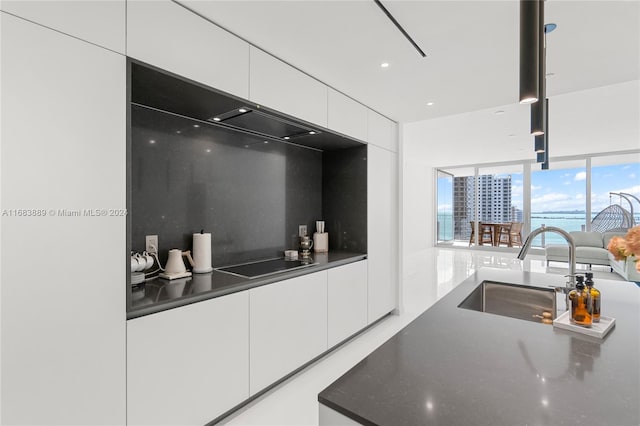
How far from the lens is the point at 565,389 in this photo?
Result: 30.1 inches

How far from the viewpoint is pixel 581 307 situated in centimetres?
115

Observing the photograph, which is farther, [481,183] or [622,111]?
[481,183]

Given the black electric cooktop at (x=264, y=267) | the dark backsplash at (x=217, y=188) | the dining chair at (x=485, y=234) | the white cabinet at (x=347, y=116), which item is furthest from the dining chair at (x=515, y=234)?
the black electric cooktop at (x=264, y=267)

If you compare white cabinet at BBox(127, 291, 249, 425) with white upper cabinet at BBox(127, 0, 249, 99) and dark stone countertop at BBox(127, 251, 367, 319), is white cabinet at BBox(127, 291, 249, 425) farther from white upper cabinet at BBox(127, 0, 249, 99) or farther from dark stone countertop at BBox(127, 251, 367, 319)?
white upper cabinet at BBox(127, 0, 249, 99)

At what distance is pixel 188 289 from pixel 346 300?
1.57m

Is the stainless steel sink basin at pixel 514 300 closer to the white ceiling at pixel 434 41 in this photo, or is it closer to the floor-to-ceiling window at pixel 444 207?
the white ceiling at pixel 434 41

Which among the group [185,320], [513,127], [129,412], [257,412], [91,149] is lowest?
[257,412]

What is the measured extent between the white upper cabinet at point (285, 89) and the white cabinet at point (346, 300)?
1380 millimetres

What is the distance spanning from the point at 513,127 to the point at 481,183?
203 inches

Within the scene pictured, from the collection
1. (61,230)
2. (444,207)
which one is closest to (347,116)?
(61,230)

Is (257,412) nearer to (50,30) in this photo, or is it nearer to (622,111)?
(50,30)

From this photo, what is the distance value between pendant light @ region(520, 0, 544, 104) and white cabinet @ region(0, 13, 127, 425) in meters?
1.57

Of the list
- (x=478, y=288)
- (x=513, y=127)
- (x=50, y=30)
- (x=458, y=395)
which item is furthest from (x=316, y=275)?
(x=513, y=127)

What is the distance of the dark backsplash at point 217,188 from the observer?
2.02m
